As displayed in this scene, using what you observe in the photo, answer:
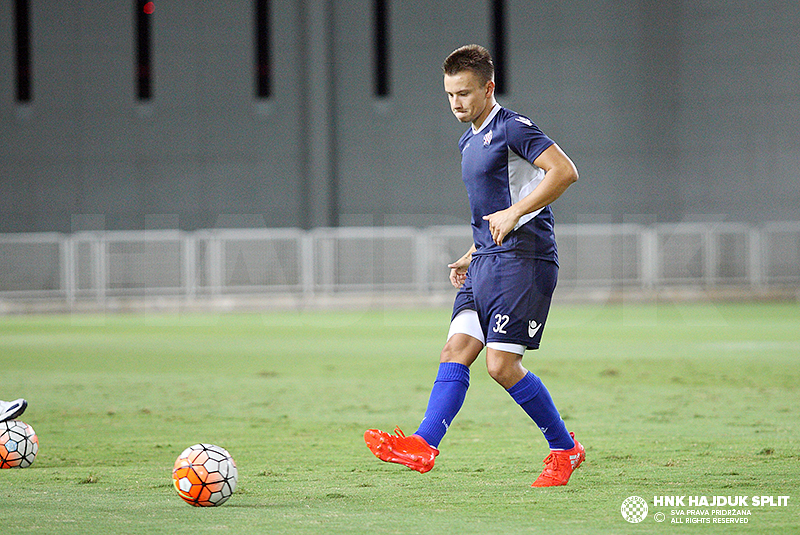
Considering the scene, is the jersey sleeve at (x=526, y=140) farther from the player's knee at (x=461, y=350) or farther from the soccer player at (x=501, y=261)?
the player's knee at (x=461, y=350)

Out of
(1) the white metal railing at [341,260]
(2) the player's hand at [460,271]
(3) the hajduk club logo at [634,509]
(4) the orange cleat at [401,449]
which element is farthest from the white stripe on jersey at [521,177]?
(1) the white metal railing at [341,260]

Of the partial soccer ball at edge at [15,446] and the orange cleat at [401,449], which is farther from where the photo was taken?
the partial soccer ball at edge at [15,446]

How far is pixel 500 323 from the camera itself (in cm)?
529

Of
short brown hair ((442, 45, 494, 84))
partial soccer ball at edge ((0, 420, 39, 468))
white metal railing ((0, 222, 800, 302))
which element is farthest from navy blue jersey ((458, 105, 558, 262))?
white metal railing ((0, 222, 800, 302))

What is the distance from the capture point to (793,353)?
13883 mm

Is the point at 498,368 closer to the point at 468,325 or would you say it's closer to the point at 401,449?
the point at 468,325

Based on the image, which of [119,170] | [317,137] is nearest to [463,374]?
[317,137]

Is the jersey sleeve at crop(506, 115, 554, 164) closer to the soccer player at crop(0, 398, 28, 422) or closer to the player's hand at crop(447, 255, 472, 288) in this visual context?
the player's hand at crop(447, 255, 472, 288)

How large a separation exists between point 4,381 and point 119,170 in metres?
19.2

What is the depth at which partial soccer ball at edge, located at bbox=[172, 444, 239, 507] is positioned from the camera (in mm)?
4902

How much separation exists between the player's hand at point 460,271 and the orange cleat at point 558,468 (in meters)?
1.10

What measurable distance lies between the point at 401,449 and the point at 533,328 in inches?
36.1

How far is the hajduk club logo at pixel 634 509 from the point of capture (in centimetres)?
460

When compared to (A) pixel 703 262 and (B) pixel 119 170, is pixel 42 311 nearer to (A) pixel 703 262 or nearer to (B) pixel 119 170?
(B) pixel 119 170
